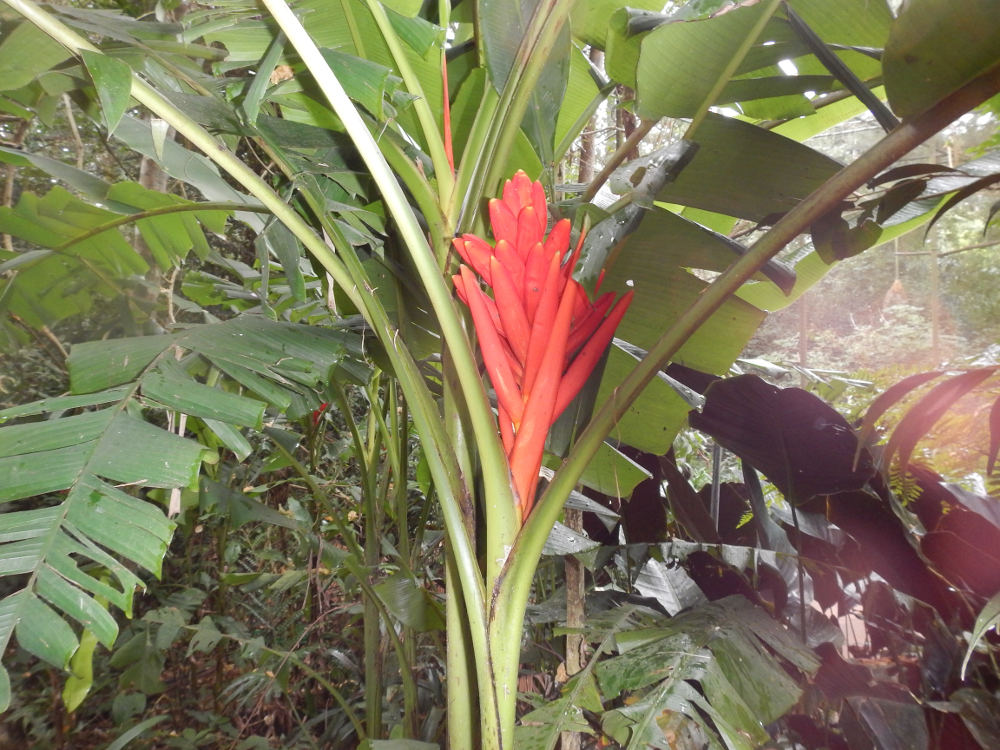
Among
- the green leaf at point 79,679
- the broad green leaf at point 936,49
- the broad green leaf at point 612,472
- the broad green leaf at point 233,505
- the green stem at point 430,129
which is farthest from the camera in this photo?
the broad green leaf at point 233,505

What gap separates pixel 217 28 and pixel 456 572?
63 cm

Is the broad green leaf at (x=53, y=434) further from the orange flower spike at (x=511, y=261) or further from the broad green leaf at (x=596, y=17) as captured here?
the broad green leaf at (x=596, y=17)

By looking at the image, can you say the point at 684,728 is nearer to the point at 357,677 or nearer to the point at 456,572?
the point at 456,572

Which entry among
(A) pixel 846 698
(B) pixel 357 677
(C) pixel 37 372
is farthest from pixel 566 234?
(C) pixel 37 372

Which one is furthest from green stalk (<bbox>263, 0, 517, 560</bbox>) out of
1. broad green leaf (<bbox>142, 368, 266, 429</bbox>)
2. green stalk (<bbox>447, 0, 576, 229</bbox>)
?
broad green leaf (<bbox>142, 368, 266, 429</bbox>)

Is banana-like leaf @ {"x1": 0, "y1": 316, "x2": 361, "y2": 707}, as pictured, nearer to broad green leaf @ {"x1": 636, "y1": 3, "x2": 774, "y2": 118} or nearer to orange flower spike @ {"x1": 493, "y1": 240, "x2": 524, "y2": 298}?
orange flower spike @ {"x1": 493, "y1": 240, "x2": 524, "y2": 298}

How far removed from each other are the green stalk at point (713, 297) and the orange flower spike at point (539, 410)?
0.09 ft

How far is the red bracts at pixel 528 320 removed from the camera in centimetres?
51

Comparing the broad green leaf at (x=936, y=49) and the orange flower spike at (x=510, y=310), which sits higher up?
the broad green leaf at (x=936, y=49)

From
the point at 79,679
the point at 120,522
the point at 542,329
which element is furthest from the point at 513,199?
the point at 79,679

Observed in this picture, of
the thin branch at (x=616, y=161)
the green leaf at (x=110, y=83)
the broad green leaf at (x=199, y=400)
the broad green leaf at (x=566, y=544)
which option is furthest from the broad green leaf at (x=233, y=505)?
the thin branch at (x=616, y=161)

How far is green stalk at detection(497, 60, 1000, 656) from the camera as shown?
0.47 m

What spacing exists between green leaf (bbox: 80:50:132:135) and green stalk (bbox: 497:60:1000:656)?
502 mm

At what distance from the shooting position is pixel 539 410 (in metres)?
0.51
